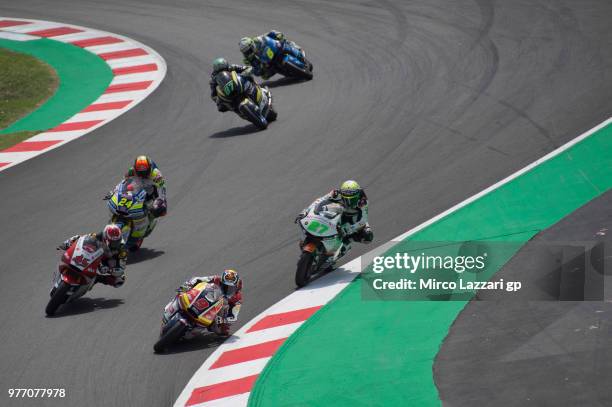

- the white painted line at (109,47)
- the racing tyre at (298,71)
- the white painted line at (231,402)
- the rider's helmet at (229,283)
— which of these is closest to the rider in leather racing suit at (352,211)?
the rider's helmet at (229,283)

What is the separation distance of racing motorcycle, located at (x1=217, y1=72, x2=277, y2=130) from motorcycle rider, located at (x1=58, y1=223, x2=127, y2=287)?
7.33 metres

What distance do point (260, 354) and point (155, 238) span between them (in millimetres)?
4877

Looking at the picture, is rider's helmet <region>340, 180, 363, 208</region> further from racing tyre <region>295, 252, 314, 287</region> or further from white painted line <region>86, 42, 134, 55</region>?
white painted line <region>86, 42, 134, 55</region>

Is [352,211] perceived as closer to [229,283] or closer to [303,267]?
[303,267]

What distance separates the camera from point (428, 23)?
26.5 m

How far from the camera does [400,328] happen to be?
1274cm

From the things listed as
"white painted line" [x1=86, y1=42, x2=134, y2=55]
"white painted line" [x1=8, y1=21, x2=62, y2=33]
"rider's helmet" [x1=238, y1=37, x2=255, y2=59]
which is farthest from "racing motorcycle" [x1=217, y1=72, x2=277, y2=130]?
"white painted line" [x1=8, y1=21, x2=62, y2=33]

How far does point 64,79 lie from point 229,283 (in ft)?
48.7

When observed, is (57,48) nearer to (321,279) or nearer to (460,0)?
(460,0)

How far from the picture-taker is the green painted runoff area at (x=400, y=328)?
36.4ft

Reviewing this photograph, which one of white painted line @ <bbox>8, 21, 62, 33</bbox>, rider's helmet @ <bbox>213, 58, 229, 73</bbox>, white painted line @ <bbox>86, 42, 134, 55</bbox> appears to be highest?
rider's helmet @ <bbox>213, 58, 229, 73</bbox>

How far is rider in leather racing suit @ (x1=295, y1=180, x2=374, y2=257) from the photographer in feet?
47.3

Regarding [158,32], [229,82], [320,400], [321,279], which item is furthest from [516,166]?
[158,32]

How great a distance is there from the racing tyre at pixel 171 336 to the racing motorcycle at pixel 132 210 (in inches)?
143
